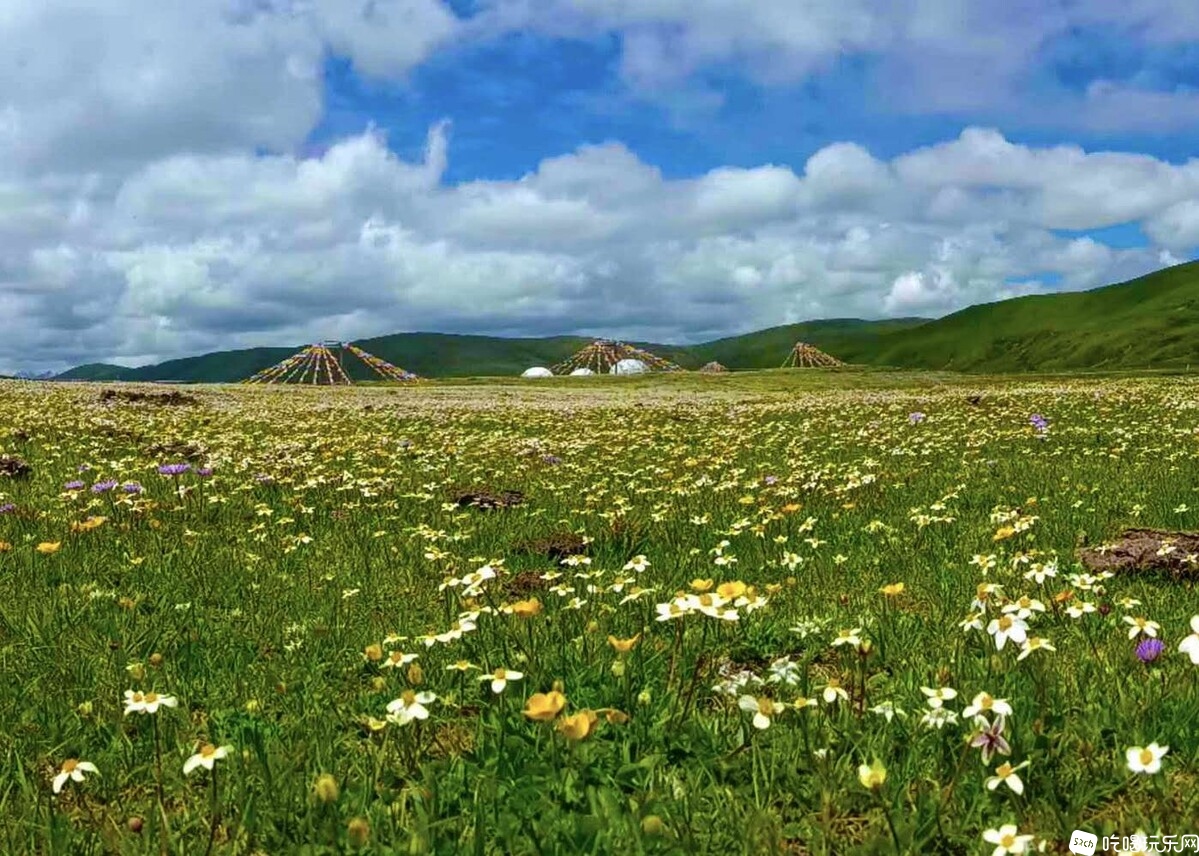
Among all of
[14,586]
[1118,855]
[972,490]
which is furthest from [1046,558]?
[14,586]

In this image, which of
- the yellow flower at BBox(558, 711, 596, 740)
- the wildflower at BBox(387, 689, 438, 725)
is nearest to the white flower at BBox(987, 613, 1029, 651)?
the yellow flower at BBox(558, 711, 596, 740)

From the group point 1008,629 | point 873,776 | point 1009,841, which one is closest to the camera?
point 1009,841

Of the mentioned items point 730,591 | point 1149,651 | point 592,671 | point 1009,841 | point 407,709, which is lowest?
point 592,671

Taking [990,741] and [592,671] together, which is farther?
[592,671]

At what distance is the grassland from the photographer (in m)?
3.78

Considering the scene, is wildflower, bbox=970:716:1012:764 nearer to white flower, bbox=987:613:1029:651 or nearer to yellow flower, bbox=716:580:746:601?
white flower, bbox=987:613:1029:651

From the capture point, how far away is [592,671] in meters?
5.42

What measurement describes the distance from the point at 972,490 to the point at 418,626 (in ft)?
29.0

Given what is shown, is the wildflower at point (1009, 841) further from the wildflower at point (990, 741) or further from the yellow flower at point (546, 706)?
the yellow flower at point (546, 706)

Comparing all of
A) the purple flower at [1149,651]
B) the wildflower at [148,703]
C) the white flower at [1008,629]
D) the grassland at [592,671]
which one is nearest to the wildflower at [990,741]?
the grassland at [592,671]

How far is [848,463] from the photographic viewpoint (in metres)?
15.6

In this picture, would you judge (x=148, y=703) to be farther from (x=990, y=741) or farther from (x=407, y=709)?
(x=990, y=741)

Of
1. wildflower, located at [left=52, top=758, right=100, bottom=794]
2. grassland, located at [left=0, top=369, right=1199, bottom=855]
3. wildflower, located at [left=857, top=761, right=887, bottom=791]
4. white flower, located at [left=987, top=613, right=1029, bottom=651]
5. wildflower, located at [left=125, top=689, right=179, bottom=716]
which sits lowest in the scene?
grassland, located at [left=0, top=369, right=1199, bottom=855]

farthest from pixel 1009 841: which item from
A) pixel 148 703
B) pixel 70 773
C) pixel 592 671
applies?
pixel 70 773
